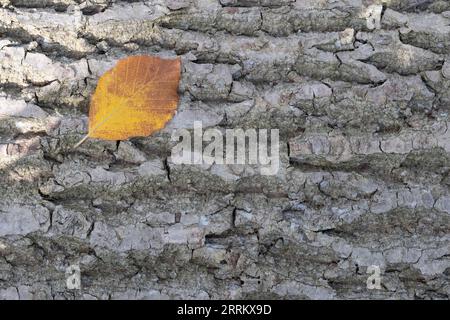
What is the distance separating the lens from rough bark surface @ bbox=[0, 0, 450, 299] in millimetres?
1840

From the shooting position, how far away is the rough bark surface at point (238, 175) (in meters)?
1.84

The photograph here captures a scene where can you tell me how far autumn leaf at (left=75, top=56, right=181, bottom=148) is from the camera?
1847mm

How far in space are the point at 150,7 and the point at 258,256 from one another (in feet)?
2.80

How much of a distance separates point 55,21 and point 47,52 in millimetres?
101

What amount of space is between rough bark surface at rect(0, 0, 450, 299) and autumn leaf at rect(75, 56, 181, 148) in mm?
33

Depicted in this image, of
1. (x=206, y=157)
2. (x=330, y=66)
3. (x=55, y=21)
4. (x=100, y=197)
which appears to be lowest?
(x=100, y=197)

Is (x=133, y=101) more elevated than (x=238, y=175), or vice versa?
(x=133, y=101)

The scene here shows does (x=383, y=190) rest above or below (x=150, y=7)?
below

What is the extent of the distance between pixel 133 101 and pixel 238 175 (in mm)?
396

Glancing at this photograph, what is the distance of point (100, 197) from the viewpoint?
1.85 metres

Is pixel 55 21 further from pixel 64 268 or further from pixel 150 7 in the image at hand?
pixel 64 268

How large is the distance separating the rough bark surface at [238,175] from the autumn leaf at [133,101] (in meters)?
0.03

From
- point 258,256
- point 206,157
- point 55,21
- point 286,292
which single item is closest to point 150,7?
point 55,21

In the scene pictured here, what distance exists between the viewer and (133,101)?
1.85 metres
